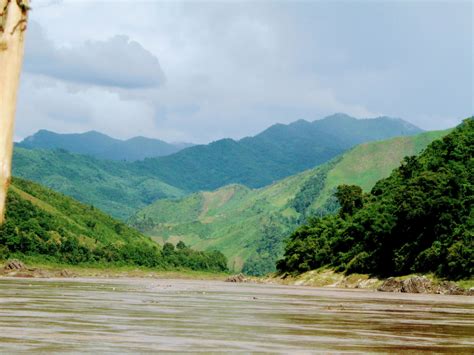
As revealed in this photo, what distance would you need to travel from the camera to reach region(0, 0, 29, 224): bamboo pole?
6426 millimetres

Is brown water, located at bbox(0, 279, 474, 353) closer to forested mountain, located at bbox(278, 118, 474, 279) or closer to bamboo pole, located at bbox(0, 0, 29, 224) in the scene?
→ bamboo pole, located at bbox(0, 0, 29, 224)

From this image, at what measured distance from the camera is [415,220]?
5945 inches

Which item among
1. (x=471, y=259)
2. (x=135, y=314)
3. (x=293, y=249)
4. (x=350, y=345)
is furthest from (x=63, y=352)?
(x=293, y=249)

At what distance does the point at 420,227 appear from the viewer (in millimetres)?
151500

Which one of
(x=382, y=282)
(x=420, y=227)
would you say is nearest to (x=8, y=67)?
(x=382, y=282)

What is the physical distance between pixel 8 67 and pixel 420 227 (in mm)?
149134

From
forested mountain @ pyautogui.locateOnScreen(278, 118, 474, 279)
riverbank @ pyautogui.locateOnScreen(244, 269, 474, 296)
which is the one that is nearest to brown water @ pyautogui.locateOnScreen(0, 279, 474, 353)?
riverbank @ pyautogui.locateOnScreen(244, 269, 474, 296)

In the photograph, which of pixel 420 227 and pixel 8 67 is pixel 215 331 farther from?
pixel 420 227

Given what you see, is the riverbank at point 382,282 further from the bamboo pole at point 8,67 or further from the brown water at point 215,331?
the bamboo pole at point 8,67

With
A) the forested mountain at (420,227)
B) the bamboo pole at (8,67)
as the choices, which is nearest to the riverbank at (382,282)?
the forested mountain at (420,227)

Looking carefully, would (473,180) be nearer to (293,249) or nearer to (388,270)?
(388,270)

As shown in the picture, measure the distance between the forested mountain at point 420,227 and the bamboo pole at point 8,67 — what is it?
122093 millimetres

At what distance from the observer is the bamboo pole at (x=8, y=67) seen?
6.43 metres

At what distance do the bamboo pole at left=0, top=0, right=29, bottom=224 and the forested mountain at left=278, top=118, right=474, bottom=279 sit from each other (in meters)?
122
